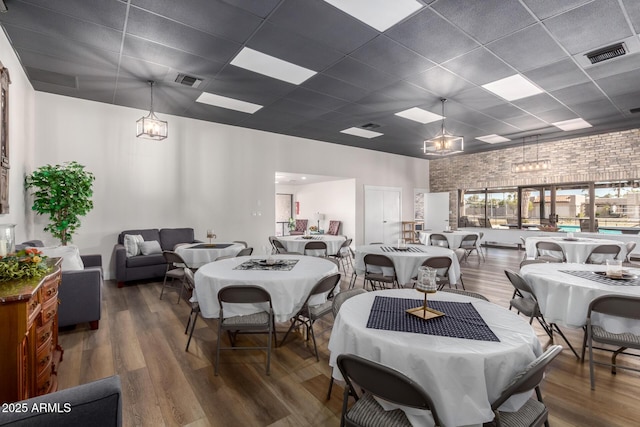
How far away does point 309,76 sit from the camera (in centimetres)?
463

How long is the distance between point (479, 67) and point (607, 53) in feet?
4.83

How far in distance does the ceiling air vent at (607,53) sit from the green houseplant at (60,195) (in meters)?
7.54

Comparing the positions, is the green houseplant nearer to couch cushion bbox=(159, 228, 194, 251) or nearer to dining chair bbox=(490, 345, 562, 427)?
couch cushion bbox=(159, 228, 194, 251)

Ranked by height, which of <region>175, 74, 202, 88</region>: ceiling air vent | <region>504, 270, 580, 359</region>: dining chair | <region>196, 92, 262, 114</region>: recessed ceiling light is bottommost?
<region>504, 270, 580, 359</region>: dining chair

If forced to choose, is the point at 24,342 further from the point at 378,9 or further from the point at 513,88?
the point at 513,88

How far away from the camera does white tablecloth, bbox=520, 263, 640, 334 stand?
8.39ft

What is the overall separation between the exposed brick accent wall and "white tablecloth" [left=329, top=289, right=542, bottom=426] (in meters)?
9.29

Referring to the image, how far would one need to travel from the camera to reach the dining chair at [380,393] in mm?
1297

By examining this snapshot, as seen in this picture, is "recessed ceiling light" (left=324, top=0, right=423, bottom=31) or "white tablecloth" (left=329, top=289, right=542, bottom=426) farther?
"recessed ceiling light" (left=324, top=0, right=423, bottom=31)

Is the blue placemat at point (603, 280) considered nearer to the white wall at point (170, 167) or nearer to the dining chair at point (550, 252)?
the dining chair at point (550, 252)

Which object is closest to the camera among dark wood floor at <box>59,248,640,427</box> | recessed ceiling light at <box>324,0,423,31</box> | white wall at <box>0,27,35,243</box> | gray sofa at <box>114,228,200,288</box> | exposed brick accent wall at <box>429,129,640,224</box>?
dark wood floor at <box>59,248,640,427</box>

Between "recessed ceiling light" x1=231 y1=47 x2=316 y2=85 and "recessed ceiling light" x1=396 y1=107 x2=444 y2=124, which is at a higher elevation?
"recessed ceiling light" x1=231 y1=47 x2=316 y2=85

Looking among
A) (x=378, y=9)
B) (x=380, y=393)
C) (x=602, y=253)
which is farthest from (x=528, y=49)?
(x=380, y=393)

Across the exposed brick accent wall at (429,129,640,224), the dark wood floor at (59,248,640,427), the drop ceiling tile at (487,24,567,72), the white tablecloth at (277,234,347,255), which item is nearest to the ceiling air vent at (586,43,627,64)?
the drop ceiling tile at (487,24,567,72)
